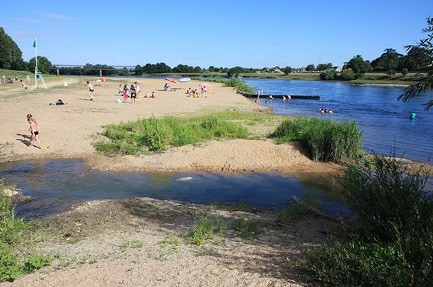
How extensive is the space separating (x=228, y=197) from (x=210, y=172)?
3792 millimetres

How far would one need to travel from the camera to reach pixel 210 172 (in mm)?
18406

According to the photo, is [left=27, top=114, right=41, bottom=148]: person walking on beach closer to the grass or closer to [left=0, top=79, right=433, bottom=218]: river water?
[left=0, top=79, right=433, bottom=218]: river water

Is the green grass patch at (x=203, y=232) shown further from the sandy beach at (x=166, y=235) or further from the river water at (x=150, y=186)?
the river water at (x=150, y=186)

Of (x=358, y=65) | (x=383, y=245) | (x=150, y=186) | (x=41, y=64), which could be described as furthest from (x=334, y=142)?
(x=358, y=65)

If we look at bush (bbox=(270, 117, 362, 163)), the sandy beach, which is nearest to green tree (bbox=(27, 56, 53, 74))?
the sandy beach

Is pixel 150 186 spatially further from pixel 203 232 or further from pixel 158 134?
pixel 203 232

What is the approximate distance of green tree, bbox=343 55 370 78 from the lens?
549ft

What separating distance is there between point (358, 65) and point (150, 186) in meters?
178

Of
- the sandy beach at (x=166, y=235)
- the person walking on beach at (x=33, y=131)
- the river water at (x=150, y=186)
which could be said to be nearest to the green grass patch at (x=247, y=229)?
the sandy beach at (x=166, y=235)

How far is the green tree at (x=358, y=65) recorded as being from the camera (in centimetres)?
16740

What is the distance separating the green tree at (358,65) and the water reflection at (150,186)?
156729 mm

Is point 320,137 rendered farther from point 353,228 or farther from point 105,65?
point 105,65

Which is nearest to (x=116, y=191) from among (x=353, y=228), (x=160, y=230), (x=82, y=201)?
(x=82, y=201)

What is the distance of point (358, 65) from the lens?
176 m
